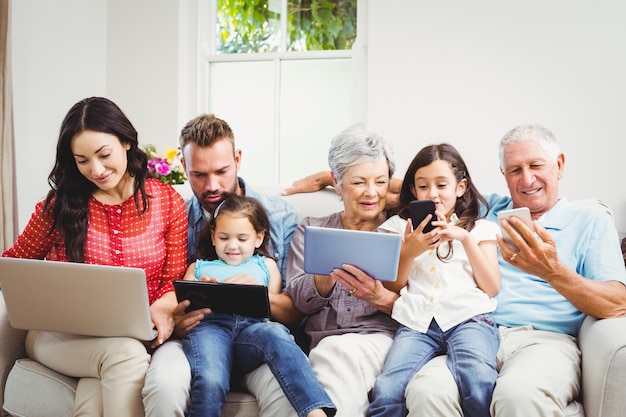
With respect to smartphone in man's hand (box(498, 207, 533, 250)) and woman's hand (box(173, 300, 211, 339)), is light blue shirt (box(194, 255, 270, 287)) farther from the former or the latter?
smartphone in man's hand (box(498, 207, 533, 250))

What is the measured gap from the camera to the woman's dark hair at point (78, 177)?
193 cm

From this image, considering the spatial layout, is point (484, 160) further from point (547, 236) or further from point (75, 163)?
point (75, 163)

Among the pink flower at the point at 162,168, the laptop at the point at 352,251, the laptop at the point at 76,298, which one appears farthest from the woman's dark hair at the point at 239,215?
the pink flower at the point at 162,168

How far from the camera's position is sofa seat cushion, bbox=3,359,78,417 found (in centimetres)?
170

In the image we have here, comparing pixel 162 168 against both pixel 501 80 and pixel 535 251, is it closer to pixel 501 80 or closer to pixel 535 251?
pixel 501 80

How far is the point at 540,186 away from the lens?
6.64 ft

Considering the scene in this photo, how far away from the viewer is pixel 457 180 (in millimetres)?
1998

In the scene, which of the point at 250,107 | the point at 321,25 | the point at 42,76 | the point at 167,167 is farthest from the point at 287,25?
the point at 42,76

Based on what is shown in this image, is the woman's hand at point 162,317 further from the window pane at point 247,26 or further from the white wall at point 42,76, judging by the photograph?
the window pane at point 247,26

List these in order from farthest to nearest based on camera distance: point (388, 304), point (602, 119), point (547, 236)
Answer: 1. point (602, 119)
2. point (388, 304)
3. point (547, 236)

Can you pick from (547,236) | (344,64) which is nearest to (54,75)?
(344,64)

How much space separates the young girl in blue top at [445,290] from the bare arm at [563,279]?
130 mm

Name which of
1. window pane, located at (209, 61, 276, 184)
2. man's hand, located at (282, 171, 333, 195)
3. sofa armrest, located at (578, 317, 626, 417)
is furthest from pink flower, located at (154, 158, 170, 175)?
sofa armrest, located at (578, 317, 626, 417)

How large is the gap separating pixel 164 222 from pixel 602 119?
100 inches
